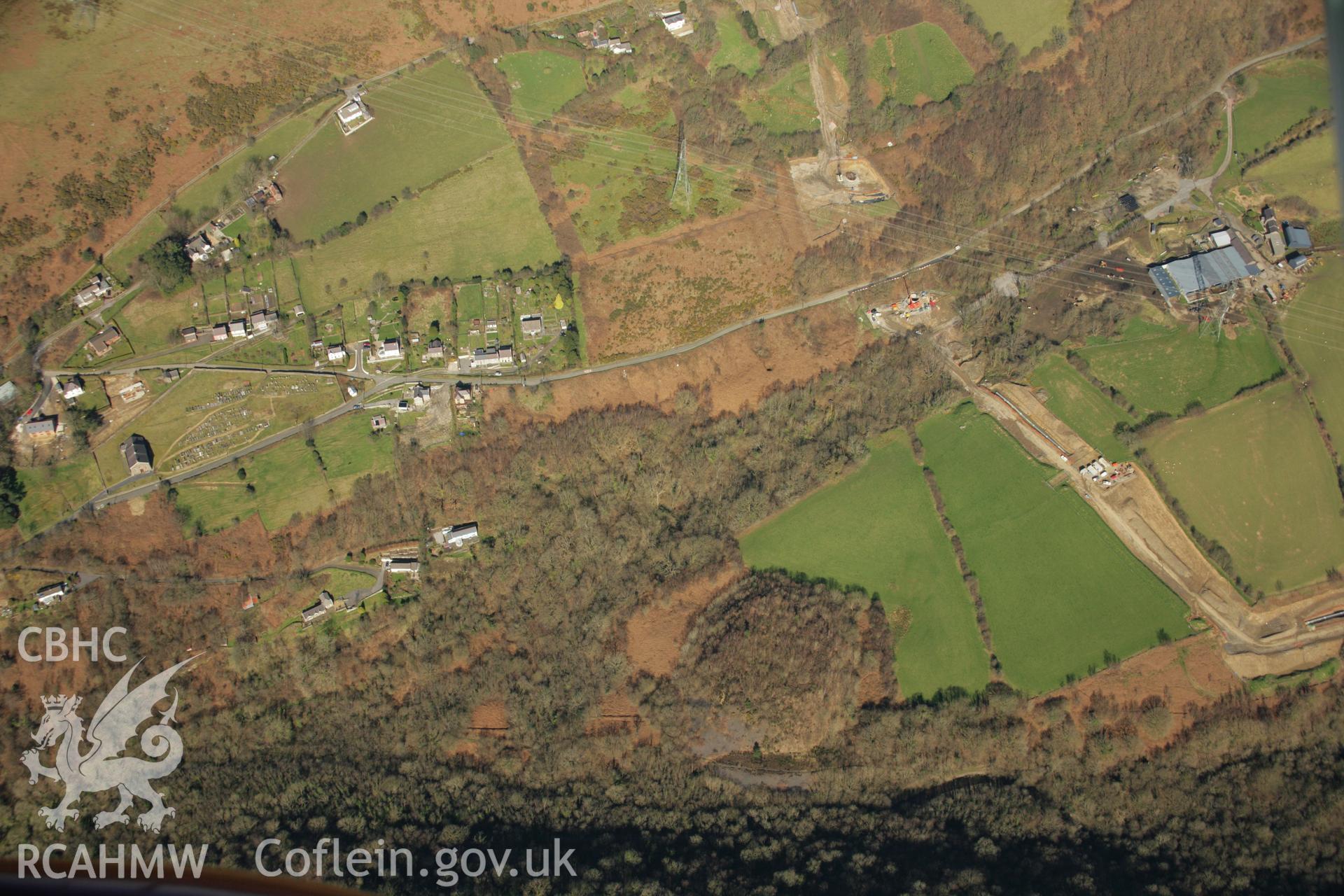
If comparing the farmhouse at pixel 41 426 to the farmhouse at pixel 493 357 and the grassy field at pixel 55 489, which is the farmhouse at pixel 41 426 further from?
the farmhouse at pixel 493 357

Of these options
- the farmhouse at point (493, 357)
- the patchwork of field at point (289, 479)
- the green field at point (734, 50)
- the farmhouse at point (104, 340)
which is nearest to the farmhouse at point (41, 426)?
the farmhouse at point (104, 340)

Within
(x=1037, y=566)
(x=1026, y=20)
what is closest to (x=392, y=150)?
(x=1026, y=20)

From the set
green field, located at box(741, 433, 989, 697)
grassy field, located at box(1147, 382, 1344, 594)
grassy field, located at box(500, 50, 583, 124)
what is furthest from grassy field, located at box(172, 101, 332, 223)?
grassy field, located at box(1147, 382, 1344, 594)

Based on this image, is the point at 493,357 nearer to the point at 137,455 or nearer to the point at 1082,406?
the point at 137,455

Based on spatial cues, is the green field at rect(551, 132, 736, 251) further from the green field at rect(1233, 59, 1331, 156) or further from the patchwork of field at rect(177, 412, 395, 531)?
the green field at rect(1233, 59, 1331, 156)

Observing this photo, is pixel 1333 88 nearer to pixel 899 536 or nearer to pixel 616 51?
pixel 899 536

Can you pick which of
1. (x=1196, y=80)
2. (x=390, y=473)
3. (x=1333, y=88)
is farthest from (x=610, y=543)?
(x=1196, y=80)
